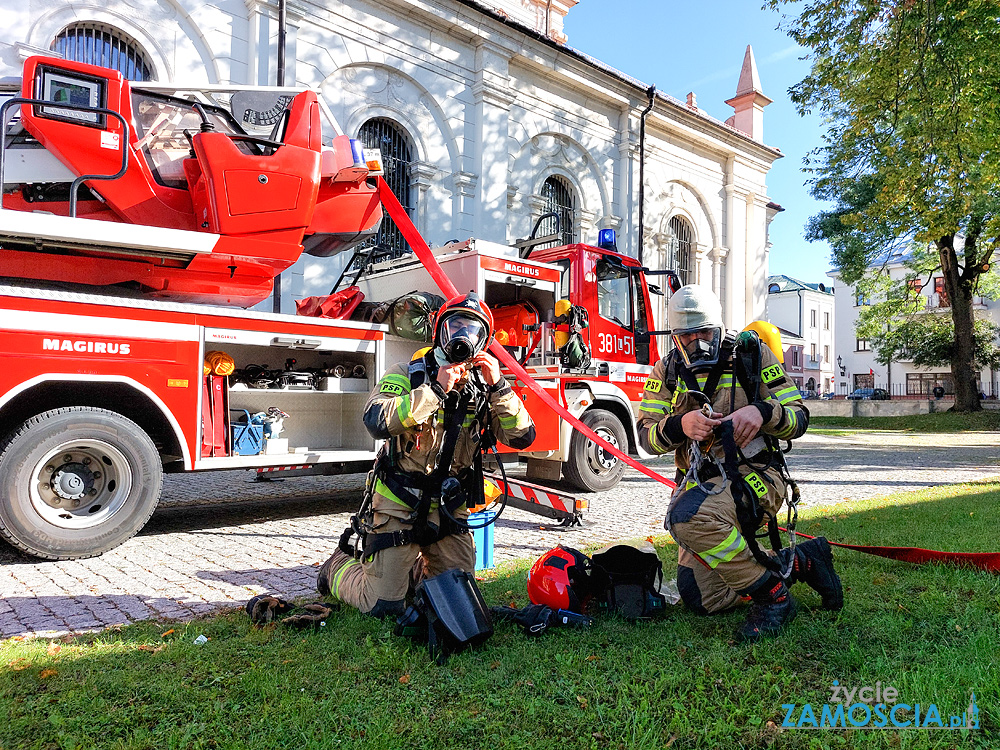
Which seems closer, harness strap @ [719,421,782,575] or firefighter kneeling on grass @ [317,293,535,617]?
harness strap @ [719,421,782,575]

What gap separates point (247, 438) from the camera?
18.5 feet

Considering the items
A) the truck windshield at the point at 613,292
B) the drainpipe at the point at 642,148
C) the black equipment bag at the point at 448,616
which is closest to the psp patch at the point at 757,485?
the black equipment bag at the point at 448,616

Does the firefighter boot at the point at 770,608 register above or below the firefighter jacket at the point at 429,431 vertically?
below

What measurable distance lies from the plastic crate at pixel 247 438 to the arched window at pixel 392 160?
8.04 meters

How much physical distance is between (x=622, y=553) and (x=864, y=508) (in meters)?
4.32

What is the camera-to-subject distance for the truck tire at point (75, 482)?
181 inches

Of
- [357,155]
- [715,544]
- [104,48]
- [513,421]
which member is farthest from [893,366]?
[513,421]

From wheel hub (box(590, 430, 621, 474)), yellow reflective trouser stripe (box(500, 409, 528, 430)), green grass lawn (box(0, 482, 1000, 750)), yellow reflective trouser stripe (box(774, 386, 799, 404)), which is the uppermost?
yellow reflective trouser stripe (box(774, 386, 799, 404))

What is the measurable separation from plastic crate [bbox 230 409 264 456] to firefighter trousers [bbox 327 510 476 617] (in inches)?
81.0

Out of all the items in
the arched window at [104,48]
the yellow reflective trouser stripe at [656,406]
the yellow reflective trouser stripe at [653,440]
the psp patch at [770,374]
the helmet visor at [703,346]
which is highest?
the arched window at [104,48]

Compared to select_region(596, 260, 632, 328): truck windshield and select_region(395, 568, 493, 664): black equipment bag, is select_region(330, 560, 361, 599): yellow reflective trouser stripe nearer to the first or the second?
select_region(395, 568, 493, 664): black equipment bag

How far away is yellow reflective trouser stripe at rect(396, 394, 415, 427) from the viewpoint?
11.1ft

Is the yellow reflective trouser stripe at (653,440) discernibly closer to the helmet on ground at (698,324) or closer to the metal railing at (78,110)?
the helmet on ground at (698,324)

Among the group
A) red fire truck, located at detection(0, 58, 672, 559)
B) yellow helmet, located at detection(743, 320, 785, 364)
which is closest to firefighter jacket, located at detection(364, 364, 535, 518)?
yellow helmet, located at detection(743, 320, 785, 364)
